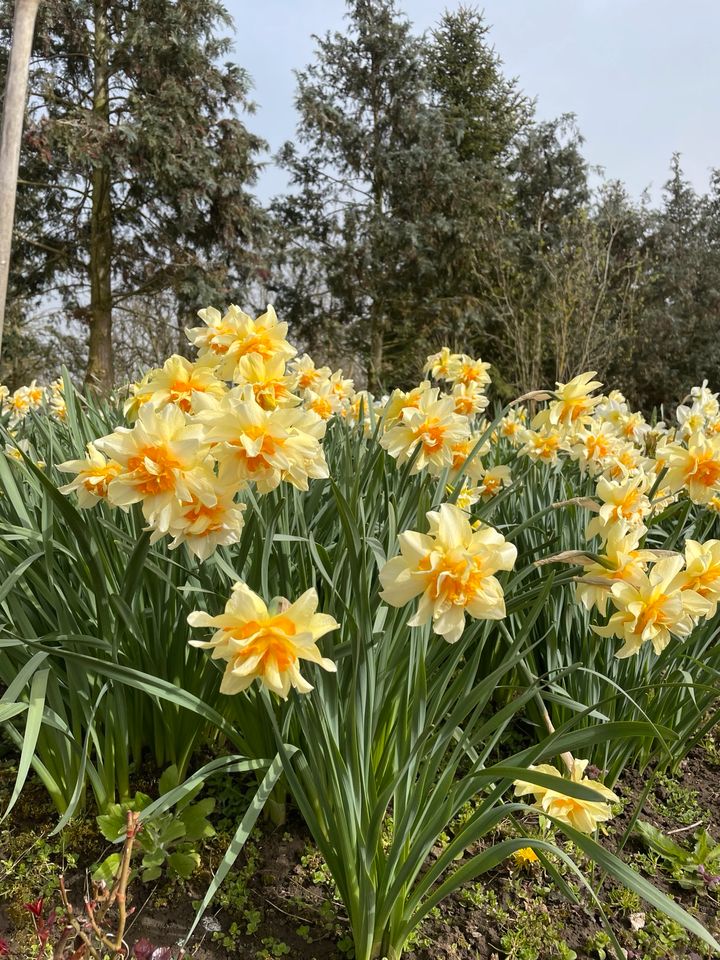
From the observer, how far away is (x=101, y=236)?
12.7 meters

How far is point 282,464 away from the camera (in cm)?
99

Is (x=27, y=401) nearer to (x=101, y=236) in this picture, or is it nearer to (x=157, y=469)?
(x=157, y=469)

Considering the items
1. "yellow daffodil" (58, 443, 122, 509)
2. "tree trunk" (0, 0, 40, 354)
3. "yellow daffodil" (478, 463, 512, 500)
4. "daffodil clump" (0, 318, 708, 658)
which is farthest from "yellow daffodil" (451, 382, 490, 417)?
"tree trunk" (0, 0, 40, 354)

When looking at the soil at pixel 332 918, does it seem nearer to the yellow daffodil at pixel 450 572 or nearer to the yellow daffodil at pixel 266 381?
the yellow daffodil at pixel 450 572

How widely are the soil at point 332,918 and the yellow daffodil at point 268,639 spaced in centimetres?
74

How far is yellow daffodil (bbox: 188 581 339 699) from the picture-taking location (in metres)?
0.87

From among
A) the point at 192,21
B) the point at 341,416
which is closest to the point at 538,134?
the point at 192,21

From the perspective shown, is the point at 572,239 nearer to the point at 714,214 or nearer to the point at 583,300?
the point at 583,300

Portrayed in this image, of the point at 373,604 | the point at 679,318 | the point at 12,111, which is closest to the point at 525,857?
the point at 373,604

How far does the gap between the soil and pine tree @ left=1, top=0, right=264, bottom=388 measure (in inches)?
442

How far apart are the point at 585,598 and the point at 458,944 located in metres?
0.77

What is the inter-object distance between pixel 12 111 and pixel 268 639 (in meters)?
5.04

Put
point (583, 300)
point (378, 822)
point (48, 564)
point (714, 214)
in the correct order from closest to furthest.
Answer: point (378, 822) < point (48, 564) < point (583, 300) < point (714, 214)

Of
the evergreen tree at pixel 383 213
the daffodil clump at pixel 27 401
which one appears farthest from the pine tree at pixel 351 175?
the daffodil clump at pixel 27 401
